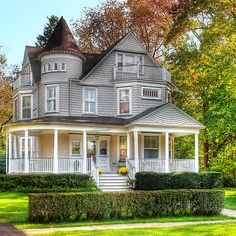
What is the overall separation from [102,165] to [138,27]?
1609 centimetres

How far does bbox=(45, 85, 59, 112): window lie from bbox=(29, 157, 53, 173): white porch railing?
165 inches

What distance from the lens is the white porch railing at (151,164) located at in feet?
87.0

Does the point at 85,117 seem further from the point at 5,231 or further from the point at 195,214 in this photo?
the point at 5,231

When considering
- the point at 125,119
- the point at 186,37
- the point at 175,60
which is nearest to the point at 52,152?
the point at 125,119

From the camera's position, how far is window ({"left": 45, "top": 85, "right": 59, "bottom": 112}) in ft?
95.9

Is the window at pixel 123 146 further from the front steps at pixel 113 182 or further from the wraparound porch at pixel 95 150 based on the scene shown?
the front steps at pixel 113 182

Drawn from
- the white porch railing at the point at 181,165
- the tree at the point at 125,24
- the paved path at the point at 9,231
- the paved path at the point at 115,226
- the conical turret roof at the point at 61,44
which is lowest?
the paved path at the point at 115,226

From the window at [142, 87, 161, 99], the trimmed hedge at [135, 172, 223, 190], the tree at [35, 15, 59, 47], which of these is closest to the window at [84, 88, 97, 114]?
the window at [142, 87, 161, 99]

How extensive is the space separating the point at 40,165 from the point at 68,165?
1623 mm

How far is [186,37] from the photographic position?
37344 millimetres

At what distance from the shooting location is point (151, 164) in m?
26.7

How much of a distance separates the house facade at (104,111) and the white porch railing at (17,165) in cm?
1

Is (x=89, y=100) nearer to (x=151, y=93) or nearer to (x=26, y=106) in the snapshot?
(x=151, y=93)

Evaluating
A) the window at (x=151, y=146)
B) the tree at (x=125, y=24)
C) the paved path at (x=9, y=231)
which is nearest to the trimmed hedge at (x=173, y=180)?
the window at (x=151, y=146)
